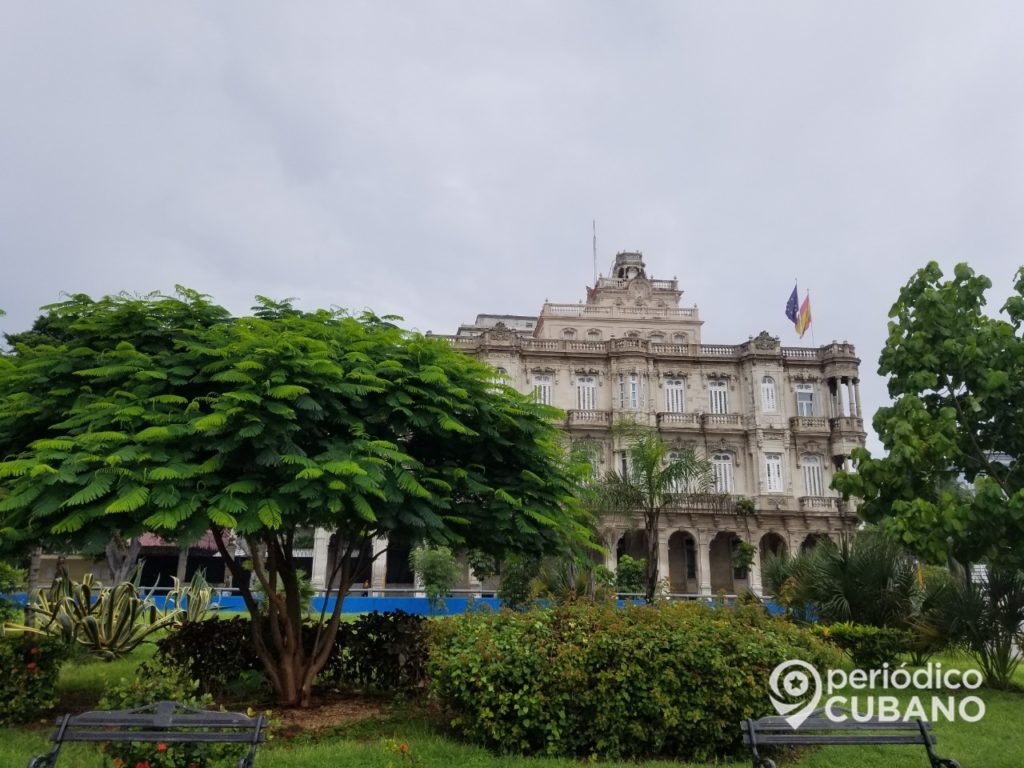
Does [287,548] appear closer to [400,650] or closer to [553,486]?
[400,650]

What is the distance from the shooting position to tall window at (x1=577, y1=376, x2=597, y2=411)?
35.6 metres

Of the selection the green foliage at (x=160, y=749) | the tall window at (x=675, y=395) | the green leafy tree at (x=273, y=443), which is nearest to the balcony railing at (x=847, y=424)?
the tall window at (x=675, y=395)

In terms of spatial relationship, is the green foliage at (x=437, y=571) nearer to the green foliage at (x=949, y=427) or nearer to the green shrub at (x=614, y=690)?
the green foliage at (x=949, y=427)

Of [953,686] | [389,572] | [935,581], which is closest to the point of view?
[953,686]

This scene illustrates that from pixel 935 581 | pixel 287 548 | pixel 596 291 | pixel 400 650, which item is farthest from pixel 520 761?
pixel 596 291

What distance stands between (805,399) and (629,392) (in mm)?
9059

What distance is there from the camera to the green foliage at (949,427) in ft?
30.9

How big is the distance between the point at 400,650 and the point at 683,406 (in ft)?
92.6

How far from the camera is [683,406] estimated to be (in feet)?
118

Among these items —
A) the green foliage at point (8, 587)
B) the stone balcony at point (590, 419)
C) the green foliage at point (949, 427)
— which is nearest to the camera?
the green foliage at point (949, 427)

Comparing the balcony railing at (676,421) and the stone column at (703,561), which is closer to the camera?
the stone column at (703,561)

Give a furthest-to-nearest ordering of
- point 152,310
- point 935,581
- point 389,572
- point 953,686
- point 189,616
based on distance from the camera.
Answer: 1. point 389,572
2. point 189,616
3. point 935,581
4. point 953,686
5. point 152,310

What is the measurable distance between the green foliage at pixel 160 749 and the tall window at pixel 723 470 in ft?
103

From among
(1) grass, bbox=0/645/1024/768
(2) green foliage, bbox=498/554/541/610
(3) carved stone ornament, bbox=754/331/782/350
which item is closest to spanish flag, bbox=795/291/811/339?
(3) carved stone ornament, bbox=754/331/782/350
